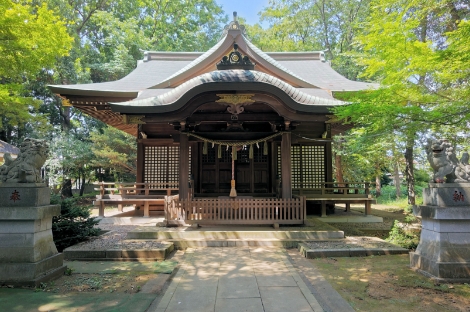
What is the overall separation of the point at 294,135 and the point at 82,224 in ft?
22.9

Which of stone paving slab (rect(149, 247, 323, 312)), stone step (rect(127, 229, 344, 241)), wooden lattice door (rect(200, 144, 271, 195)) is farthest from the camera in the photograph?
wooden lattice door (rect(200, 144, 271, 195))

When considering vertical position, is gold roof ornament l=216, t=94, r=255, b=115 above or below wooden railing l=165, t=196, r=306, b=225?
above

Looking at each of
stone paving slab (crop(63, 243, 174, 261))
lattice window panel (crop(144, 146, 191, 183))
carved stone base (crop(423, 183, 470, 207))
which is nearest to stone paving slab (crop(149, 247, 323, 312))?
stone paving slab (crop(63, 243, 174, 261))

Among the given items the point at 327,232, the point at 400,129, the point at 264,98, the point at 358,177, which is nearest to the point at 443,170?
the point at 400,129

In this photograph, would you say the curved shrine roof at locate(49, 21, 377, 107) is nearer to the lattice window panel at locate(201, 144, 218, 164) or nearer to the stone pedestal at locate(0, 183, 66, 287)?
the lattice window panel at locate(201, 144, 218, 164)

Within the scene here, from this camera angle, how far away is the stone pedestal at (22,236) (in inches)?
161

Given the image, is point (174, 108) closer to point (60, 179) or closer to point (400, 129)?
point (400, 129)

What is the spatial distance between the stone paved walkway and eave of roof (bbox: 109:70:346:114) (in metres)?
3.77

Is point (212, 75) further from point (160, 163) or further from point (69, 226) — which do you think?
point (160, 163)

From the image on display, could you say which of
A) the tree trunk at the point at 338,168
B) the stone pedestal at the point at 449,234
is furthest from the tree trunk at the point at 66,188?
the stone pedestal at the point at 449,234

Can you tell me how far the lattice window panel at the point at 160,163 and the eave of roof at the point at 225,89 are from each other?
13.0ft

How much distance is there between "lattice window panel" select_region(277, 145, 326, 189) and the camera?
1116 cm

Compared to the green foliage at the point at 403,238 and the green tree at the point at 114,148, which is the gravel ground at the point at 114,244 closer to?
the green foliage at the point at 403,238

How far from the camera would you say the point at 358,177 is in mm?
20391
